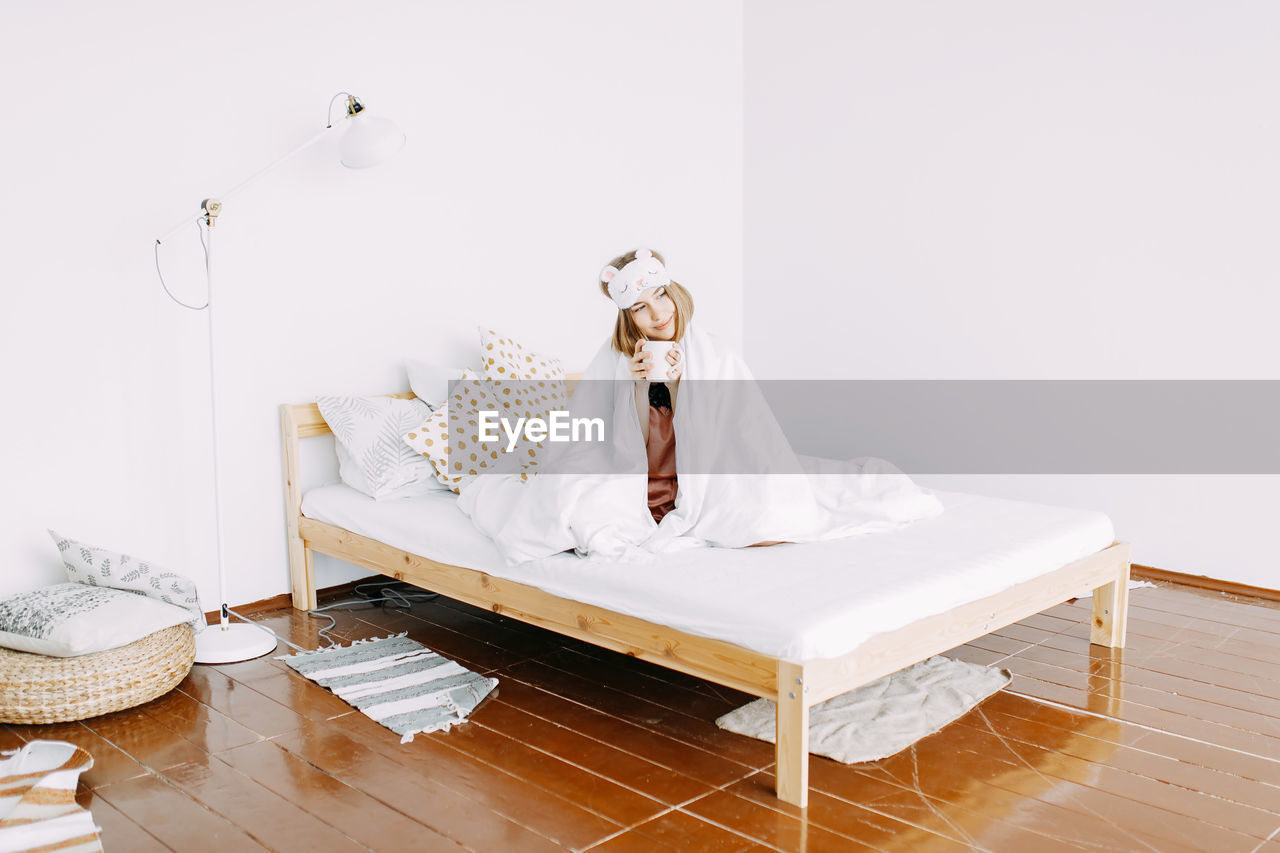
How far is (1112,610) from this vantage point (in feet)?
9.70

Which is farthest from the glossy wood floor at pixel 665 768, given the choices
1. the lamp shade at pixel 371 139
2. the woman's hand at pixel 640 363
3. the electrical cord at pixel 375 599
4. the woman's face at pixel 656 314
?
the lamp shade at pixel 371 139

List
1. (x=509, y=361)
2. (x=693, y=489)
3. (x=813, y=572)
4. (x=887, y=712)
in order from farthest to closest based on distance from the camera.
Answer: (x=509, y=361), (x=693, y=489), (x=887, y=712), (x=813, y=572)

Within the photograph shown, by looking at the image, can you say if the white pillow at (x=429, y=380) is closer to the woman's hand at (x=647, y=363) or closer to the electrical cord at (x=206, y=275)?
the electrical cord at (x=206, y=275)

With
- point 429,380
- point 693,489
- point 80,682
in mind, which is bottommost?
point 80,682

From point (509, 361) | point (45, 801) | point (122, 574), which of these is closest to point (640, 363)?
point (509, 361)

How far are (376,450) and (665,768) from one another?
5.58 feet

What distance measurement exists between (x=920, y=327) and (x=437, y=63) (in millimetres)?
2383

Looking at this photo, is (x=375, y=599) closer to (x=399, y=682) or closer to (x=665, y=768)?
(x=399, y=682)

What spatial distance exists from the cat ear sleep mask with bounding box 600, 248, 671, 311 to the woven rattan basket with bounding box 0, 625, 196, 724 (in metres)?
1.62

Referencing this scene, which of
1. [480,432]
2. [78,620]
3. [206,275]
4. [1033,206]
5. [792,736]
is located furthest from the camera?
[1033,206]

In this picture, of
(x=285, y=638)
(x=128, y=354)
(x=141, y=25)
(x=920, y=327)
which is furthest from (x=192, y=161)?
(x=920, y=327)

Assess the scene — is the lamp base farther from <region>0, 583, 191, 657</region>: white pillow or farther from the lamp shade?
the lamp shade

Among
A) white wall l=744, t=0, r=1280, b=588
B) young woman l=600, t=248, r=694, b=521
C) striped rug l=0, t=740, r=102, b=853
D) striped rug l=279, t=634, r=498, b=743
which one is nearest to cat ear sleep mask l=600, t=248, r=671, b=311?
young woman l=600, t=248, r=694, b=521

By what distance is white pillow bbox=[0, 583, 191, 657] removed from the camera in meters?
2.57
